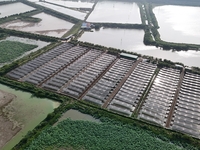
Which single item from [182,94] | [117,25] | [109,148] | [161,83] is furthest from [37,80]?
[117,25]

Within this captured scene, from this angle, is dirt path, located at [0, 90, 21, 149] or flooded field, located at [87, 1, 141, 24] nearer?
dirt path, located at [0, 90, 21, 149]

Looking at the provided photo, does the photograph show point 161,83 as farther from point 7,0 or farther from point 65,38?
point 7,0

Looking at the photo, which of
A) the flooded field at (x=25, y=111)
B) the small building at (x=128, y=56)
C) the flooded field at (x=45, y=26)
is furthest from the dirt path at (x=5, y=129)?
the flooded field at (x=45, y=26)

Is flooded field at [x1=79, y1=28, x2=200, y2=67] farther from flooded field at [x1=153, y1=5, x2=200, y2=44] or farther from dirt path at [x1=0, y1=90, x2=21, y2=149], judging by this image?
dirt path at [x1=0, y1=90, x2=21, y2=149]

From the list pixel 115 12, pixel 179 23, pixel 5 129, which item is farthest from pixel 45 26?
pixel 179 23

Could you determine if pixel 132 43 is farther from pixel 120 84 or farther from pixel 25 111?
pixel 25 111

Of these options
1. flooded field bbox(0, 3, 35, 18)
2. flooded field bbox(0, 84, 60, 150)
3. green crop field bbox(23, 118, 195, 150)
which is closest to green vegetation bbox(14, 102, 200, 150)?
green crop field bbox(23, 118, 195, 150)

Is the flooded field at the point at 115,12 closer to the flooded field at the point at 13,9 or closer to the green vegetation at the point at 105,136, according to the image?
the flooded field at the point at 13,9
